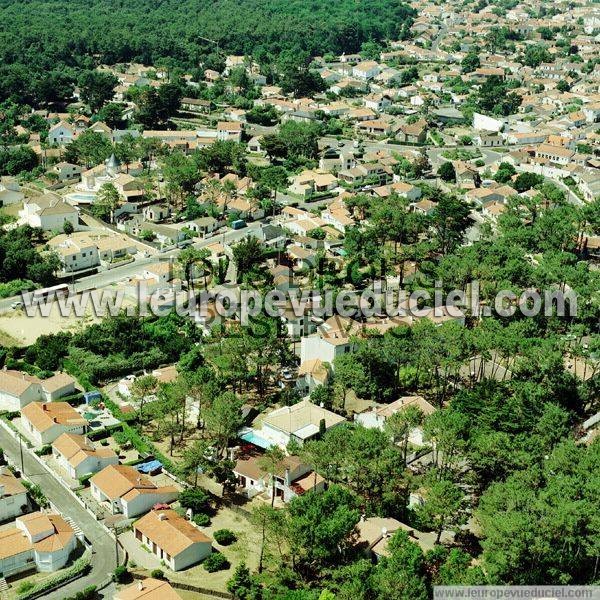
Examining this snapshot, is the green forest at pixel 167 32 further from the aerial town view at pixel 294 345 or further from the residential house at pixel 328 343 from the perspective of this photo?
the residential house at pixel 328 343

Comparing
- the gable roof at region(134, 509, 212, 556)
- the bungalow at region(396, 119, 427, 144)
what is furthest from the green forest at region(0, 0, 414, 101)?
the gable roof at region(134, 509, 212, 556)

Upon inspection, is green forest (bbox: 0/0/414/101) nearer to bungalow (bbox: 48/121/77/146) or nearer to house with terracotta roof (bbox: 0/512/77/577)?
bungalow (bbox: 48/121/77/146)

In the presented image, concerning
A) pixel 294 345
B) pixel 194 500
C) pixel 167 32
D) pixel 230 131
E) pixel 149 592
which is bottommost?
pixel 294 345

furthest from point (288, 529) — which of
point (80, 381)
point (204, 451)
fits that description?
point (80, 381)

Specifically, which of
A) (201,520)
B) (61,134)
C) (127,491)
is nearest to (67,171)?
(61,134)

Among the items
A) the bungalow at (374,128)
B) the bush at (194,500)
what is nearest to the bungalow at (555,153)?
the bungalow at (374,128)

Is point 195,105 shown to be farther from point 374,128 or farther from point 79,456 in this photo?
point 79,456

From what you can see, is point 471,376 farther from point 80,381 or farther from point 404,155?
point 404,155
